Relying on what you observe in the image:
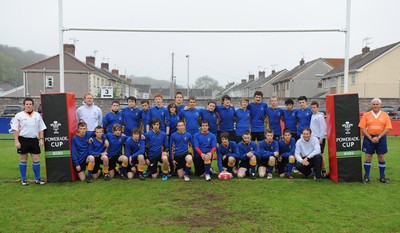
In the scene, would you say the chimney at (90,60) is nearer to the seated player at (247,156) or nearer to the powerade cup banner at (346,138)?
the seated player at (247,156)

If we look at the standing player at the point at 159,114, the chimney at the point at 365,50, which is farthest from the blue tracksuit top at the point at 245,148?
the chimney at the point at 365,50

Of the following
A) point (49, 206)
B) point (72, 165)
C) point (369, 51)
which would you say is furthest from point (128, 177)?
point (369, 51)

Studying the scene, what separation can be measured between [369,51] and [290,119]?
32.6 metres

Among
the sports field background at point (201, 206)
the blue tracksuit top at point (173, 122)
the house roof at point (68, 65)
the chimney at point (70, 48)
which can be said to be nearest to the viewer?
the sports field background at point (201, 206)

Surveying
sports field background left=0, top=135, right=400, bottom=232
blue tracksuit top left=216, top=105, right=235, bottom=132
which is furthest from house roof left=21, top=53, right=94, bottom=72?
blue tracksuit top left=216, top=105, right=235, bottom=132

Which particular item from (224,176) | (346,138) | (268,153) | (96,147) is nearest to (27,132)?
A: (96,147)

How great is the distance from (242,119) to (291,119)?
1.05 meters

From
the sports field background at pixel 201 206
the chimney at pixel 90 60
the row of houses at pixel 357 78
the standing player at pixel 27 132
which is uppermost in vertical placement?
the chimney at pixel 90 60

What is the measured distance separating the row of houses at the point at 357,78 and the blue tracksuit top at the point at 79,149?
23.7 meters

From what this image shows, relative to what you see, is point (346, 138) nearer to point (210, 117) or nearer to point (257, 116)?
point (257, 116)

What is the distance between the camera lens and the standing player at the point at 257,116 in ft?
23.9

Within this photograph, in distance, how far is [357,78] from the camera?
3091 cm

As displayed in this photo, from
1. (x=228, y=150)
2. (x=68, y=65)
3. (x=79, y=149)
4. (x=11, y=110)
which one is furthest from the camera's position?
(x=68, y=65)

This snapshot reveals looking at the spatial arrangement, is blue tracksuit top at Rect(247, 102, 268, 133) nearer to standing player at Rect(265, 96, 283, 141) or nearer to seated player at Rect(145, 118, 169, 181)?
standing player at Rect(265, 96, 283, 141)
